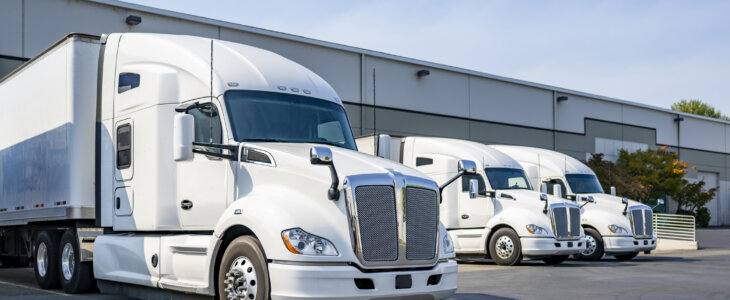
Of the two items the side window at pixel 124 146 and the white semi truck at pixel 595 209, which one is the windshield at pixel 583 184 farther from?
the side window at pixel 124 146

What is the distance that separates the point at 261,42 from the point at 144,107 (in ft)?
59.2

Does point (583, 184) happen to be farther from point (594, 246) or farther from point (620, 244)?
point (620, 244)

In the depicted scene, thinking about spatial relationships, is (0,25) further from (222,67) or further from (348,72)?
Result: (222,67)

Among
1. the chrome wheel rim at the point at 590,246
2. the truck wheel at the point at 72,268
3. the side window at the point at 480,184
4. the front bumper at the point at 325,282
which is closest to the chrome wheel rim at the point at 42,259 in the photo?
the truck wheel at the point at 72,268

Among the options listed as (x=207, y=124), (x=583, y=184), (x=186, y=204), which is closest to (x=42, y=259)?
(x=186, y=204)

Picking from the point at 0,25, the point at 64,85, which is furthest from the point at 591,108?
the point at 64,85

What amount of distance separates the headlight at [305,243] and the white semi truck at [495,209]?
10.5 meters

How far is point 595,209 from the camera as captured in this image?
2183 cm

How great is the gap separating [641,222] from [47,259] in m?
15.7

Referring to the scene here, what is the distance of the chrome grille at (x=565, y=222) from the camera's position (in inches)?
741

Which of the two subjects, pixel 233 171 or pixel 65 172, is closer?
pixel 233 171

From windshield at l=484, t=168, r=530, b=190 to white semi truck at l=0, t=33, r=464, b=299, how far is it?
970cm

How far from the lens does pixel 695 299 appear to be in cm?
1130

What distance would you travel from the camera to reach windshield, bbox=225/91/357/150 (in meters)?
9.19
